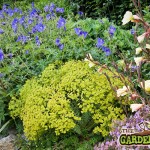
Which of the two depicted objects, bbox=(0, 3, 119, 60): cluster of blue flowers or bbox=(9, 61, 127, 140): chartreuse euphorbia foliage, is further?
bbox=(0, 3, 119, 60): cluster of blue flowers

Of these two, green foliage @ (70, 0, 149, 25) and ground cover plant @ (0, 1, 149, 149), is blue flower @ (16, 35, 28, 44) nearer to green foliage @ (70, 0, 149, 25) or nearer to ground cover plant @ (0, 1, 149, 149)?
ground cover plant @ (0, 1, 149, 149)

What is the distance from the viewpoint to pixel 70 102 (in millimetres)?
3383

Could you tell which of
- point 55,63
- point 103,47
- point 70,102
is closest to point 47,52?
point 55,63

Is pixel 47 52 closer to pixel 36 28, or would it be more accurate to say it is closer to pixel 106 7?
pixel 36 28

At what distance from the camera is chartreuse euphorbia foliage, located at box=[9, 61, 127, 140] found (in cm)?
321

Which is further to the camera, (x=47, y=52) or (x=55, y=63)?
(x=47, y=52)

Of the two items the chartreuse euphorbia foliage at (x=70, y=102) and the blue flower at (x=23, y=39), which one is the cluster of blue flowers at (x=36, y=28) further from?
the chartreuse euphorbia foliage at (x=70, y=102)

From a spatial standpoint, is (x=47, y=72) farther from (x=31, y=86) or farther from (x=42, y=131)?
(x=42, y=131)

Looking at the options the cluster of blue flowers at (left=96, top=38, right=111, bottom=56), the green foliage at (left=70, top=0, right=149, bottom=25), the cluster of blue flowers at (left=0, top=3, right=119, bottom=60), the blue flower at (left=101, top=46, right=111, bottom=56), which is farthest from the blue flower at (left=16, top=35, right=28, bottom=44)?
the green foliage at (left=70, top=0, right=149, bottom=25)

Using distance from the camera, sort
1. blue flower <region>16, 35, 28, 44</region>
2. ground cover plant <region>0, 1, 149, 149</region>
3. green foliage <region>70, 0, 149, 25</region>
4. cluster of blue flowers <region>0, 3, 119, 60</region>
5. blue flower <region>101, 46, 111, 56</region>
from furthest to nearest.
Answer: green foliage <region>70, 0, 149, 25</region>, blue flower <region>16, 35, 28, 44</region>, cluster of blue flowers <region>0, 3, 119, 60</region>, blue flower <region>101, 46, 111, 56</region>, ground cover plant <region>0, 1, 149, 149</region>

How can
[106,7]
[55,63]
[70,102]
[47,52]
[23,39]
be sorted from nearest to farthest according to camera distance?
1. [70,102]
2. [55,63]
3. [47,52]
4. [23,39]
5. [106,7]

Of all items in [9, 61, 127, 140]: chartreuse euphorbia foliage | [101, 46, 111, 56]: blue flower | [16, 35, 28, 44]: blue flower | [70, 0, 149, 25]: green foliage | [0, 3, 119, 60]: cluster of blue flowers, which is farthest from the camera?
[70, 0, 149, 25]: green foliage

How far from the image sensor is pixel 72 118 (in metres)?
3.31

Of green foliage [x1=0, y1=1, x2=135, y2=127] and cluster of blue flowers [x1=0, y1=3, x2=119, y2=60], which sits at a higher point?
cluster of blue flowers [x1=0, y1=3, x2=119, y2=60]
